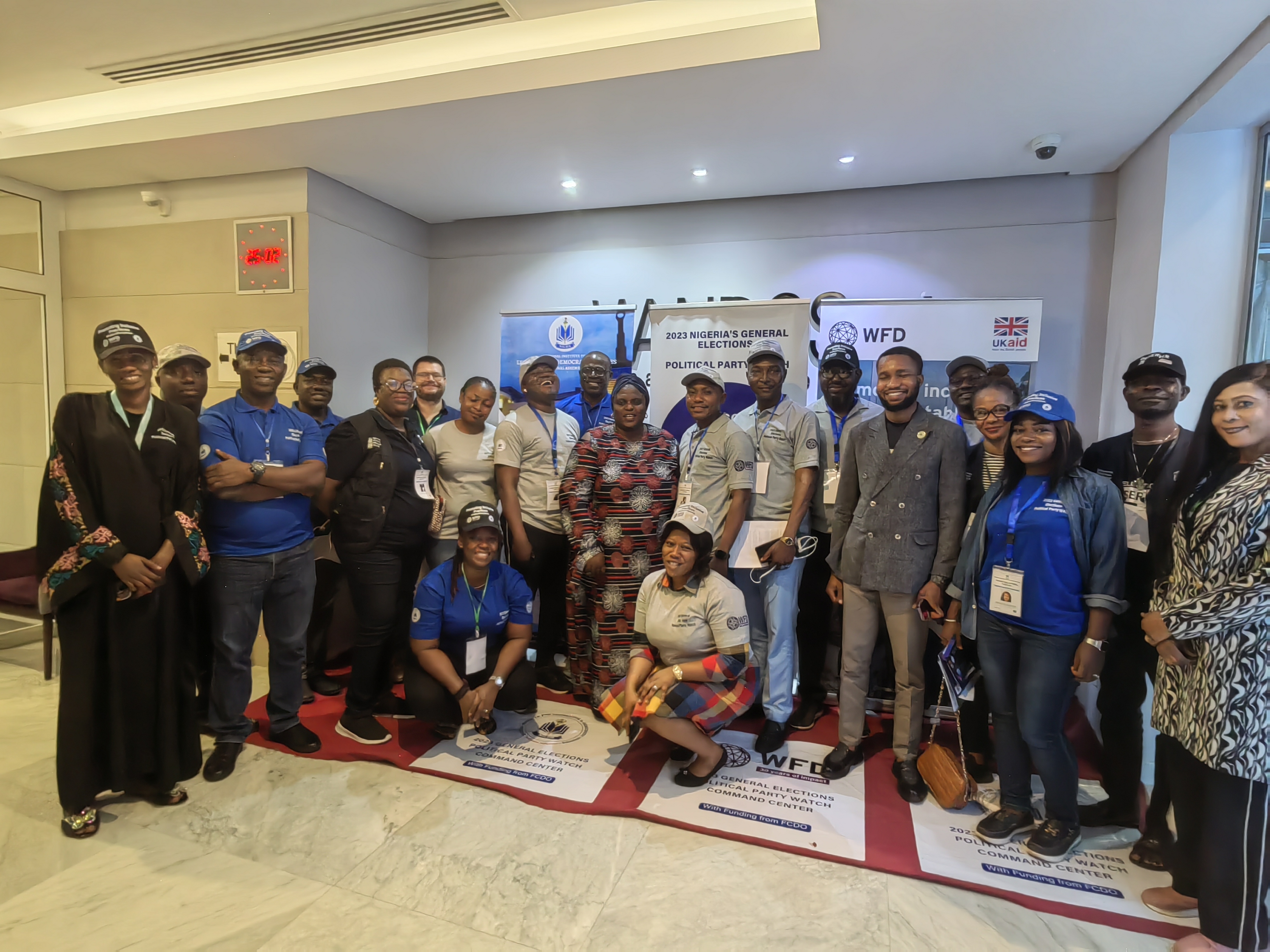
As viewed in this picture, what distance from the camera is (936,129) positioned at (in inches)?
132

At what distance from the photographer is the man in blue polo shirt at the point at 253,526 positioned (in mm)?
2473

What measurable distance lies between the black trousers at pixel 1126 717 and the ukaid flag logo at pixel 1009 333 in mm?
2147

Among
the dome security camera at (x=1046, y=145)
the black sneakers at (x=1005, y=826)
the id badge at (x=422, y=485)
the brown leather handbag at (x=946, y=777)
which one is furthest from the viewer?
the dome security camera at (x=1046, y=145)

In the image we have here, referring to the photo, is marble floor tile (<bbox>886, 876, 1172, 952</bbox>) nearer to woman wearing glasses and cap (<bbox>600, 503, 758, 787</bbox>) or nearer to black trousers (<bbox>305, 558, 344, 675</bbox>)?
woman wearing glasses and cap (<bbox>600, 503, 758, 787</bbox>)

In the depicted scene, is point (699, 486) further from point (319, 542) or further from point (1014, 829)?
point (319, 542)

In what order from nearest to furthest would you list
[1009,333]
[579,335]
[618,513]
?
[618,513] < [1009,333] < [579,335]

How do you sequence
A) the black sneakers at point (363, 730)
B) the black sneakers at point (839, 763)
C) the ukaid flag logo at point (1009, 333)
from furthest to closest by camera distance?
the ukaid flag logo at point (1009, 333) < the black sneakers at point (363, 730) < the black sneakers at point (839, 763)

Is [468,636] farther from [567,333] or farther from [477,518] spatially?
[567,333]

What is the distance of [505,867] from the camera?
2088mm

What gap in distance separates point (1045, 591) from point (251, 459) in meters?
2.99

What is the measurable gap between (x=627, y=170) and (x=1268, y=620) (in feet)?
12.5

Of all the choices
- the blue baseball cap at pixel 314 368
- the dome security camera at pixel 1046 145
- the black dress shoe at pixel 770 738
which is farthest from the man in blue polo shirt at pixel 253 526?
the dome security camera at pixel 1046 145

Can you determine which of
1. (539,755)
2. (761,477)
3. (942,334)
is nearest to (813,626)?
(761,477)

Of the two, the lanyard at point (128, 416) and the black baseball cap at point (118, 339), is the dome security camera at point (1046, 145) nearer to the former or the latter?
the black baseball cap at point (118, 339)
